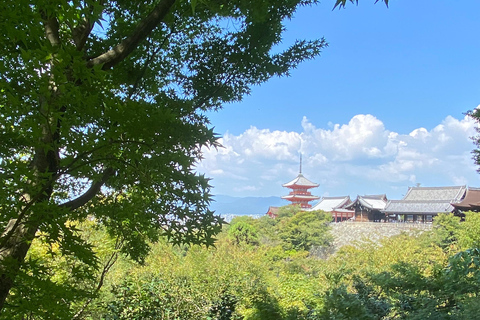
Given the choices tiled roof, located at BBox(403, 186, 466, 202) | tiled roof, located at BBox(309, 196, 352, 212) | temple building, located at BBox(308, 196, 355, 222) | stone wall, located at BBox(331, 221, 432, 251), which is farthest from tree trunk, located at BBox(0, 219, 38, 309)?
tiled roof, located at BBox(309, 196, 352, 212)

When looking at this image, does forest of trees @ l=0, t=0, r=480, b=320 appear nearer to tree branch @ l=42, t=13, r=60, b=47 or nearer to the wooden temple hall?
tree branch @ l=42, t=13, r=60, b=47

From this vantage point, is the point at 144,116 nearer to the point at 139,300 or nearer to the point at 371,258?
the point at 139,300

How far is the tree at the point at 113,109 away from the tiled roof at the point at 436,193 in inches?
765

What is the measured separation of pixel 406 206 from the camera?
66.7 ft

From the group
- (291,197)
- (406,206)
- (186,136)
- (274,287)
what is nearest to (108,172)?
(186,136)

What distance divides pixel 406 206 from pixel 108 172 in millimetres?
21575

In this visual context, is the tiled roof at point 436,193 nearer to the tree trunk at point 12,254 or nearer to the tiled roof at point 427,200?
the tiled roof at point 427,200

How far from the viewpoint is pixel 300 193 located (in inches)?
1120

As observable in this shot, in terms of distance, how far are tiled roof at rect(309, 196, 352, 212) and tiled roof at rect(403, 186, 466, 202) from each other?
4775 mm

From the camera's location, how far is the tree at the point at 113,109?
0.88m

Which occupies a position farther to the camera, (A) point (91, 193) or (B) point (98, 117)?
(A) point (91, 193)

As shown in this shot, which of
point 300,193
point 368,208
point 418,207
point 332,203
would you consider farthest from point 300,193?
point 418,207

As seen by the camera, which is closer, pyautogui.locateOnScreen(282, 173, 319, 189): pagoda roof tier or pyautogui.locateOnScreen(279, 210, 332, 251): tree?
pyautogui.locateOnScreen(279, 210, 332, 251): tree

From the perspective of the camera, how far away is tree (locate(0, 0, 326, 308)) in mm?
878
